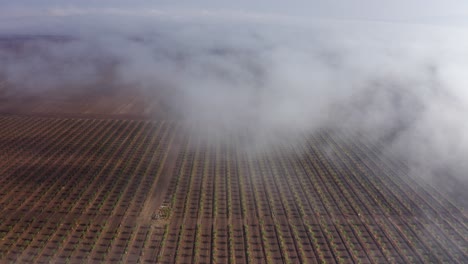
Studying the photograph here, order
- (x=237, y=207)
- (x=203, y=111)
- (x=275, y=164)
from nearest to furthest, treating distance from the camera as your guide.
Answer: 1. (x=237, y=207)
2. (x=275, y=164)
3. (x=203, y=111)

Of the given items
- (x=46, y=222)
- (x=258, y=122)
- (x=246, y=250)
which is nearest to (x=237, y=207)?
(x=246, y=250)

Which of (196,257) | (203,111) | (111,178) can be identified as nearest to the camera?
(196,257)

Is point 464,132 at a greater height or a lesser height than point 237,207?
greater

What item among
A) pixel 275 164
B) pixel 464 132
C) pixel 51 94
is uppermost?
pixel 464 132

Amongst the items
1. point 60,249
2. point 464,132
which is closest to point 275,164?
point 60,249

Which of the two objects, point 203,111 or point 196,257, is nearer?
point 196,257

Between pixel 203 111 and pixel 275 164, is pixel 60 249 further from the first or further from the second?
pixel 203 111
